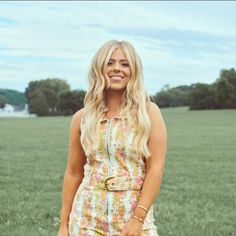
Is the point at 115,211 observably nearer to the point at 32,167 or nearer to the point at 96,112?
the point at 96,112

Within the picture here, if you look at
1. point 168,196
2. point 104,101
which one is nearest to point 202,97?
point 168,196

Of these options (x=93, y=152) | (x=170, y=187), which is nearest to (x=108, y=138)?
(x=93, y=152)

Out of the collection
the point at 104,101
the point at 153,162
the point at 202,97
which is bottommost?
the point at 153,162

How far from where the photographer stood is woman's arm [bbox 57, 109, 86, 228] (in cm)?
383

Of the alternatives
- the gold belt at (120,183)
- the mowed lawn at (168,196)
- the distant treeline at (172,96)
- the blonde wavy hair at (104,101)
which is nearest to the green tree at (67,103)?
the distant treeline at (172,96)

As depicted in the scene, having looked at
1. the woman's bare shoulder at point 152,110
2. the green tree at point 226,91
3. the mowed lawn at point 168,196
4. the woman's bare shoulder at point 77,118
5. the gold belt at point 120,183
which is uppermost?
the green tree at point 226,91

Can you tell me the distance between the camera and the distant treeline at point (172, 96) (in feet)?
331

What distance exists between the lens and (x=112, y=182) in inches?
141

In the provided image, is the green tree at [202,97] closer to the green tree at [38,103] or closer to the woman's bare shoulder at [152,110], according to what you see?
the green tree at [38,103]

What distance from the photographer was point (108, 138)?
3.58 metres

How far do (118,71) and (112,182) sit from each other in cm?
64

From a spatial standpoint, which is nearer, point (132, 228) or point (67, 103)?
point (132, 228)

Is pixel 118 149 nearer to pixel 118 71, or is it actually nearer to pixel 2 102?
pixel 118 71

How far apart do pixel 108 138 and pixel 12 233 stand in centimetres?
463
